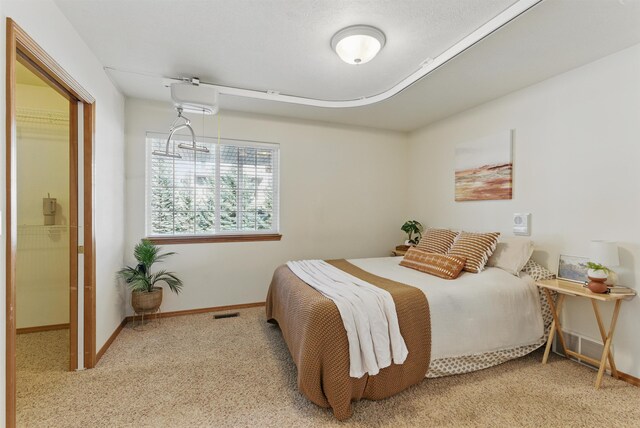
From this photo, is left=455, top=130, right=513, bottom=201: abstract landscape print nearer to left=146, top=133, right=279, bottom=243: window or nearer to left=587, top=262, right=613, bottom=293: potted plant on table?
left=587, top=262, right=613, bottom=293: potted plant on table

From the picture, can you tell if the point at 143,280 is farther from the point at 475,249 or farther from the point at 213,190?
the point at 475,249

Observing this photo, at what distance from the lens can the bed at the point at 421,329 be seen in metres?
1.71

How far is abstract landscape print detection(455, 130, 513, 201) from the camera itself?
114 inches

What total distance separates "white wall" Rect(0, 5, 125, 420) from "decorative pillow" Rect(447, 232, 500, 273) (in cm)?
303

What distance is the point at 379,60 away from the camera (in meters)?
2.33

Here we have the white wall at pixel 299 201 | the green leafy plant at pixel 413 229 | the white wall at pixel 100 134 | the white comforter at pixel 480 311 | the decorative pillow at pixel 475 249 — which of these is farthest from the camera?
the green leafy plant at pixel 413 229

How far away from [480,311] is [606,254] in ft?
3.06

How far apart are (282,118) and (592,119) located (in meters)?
3.05

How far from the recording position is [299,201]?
3.82 m

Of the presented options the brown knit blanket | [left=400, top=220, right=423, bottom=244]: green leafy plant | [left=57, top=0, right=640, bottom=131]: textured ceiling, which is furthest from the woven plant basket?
[left=400, top=220, right=423, bottom=244]: green leafy plant

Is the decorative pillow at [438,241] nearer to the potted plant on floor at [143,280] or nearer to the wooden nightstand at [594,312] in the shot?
the wooden nightstand at [594,312]

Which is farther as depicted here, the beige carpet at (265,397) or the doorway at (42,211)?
the doorway at (42,211)

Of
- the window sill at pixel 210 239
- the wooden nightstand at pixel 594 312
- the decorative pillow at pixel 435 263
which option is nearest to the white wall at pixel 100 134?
the window sill at pixel 210 239

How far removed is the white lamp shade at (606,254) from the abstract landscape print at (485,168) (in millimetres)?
933
